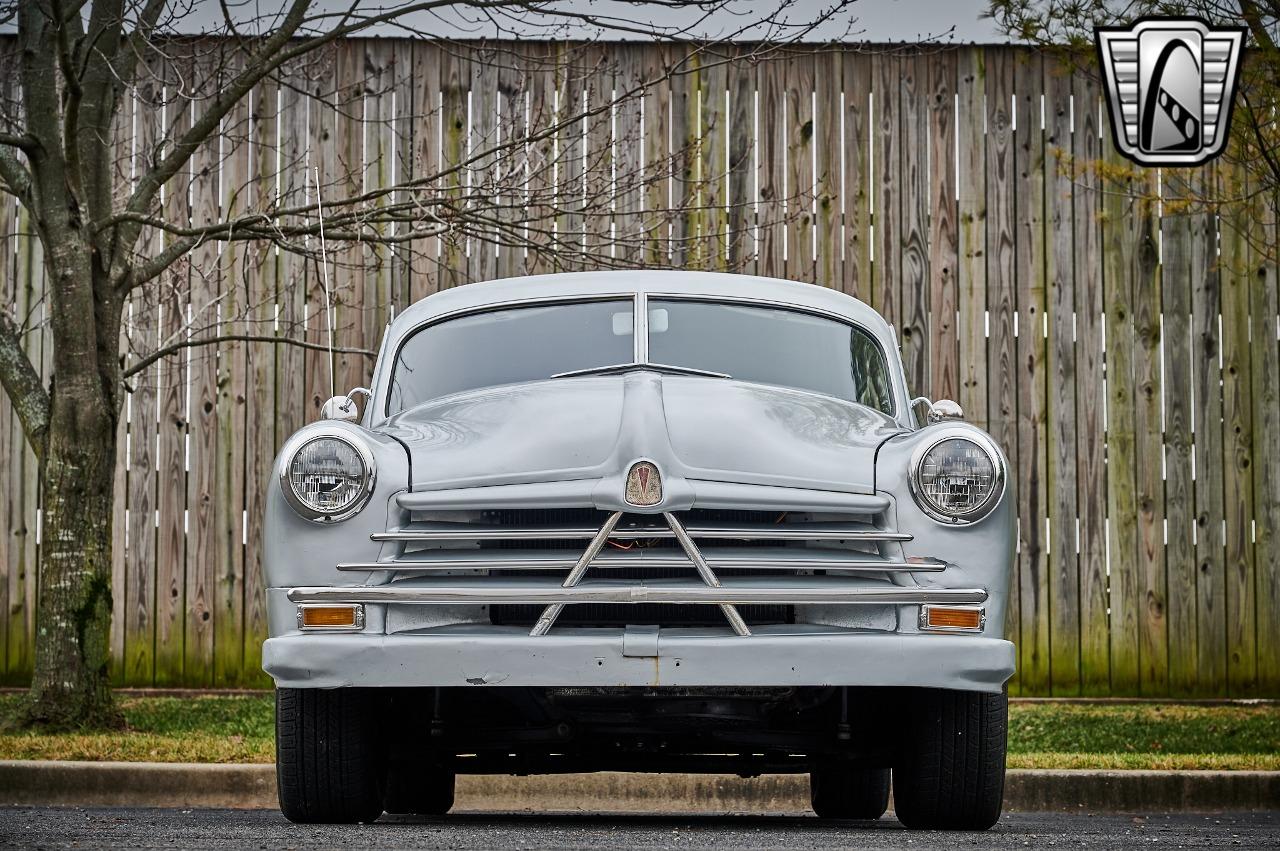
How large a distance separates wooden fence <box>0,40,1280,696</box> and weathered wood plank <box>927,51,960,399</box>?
16mm

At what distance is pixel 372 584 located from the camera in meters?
4.62

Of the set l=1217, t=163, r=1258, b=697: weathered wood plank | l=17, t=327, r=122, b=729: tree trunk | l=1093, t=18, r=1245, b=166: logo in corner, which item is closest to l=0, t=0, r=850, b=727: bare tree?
l=17, t=327, r=122, b=729: tree trunk

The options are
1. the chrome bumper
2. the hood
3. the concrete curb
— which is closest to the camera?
the chrome bumper

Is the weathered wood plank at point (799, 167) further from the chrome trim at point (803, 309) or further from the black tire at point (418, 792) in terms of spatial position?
the black tire at point (418, 792)

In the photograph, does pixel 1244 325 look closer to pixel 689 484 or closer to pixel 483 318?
pixel 483 318

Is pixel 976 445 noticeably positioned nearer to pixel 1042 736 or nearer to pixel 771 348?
pixel 771 348

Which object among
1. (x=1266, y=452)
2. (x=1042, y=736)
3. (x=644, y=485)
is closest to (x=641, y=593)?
(x=644, y=485)

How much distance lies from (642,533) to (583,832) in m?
0.98

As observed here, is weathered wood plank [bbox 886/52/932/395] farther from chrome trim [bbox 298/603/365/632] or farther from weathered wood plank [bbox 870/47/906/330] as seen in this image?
chrome trim [bbox 298/603/365/632]

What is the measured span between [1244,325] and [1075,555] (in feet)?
5.46

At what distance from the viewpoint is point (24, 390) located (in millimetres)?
8570

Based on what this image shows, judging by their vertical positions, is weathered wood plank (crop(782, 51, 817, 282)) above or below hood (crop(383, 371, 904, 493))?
above

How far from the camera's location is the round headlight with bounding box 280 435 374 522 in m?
4.71

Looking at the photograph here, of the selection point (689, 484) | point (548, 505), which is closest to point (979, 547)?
point (689, 484)
